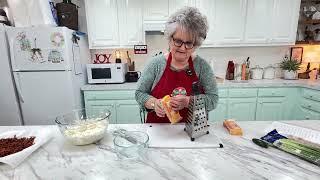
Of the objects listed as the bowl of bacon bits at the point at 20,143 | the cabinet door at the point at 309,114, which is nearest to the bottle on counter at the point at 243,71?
the cabinet door at the point at 309,114

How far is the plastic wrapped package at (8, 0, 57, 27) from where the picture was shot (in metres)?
2.17

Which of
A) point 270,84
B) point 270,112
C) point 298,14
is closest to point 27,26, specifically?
point 270,84

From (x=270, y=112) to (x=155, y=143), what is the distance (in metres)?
2.28

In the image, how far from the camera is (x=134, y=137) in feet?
2.99

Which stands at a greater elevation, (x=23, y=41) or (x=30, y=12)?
(x=30, y=12)

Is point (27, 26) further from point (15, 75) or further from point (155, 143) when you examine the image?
point (155, 143)

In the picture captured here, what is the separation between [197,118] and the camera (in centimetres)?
94

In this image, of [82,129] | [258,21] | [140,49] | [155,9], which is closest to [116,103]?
[140,49]

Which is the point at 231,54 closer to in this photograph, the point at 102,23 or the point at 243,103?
the point at 243,103

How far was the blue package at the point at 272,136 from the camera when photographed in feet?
3.06

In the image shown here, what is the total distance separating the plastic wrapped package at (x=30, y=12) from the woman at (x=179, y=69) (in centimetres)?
166

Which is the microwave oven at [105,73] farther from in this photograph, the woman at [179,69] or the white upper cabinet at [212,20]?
the woman at [179,69]

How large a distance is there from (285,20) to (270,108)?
122 cm

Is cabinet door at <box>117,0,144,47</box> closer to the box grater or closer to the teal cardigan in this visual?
the teal cardigan
